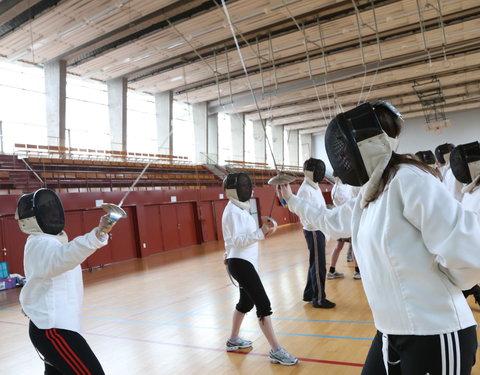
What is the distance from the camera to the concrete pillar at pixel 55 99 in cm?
1159

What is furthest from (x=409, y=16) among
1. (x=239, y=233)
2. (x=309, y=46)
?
(x=239, y=233)

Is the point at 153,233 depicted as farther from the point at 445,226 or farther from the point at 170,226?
the point at 445,226

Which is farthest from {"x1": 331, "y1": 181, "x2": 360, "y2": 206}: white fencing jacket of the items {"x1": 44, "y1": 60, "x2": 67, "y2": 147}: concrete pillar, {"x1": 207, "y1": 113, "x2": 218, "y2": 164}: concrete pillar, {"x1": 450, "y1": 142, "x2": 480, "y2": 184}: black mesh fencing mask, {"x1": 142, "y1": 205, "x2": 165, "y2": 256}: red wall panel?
{"x1": 207, "y1": 113, "x2": 218, "y2": 164}: concrete pillar

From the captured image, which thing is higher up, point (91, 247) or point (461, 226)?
point (461, 226)

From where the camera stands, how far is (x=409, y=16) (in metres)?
10.3

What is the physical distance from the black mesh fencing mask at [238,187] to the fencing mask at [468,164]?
1.63 meters

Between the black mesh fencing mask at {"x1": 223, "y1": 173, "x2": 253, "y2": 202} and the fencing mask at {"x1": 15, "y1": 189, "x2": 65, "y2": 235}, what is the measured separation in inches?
56.8

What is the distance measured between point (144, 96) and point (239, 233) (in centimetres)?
1387

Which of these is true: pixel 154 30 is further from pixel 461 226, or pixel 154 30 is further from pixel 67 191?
pixel 461 226

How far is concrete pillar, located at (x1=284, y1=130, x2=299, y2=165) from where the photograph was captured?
81.4ft

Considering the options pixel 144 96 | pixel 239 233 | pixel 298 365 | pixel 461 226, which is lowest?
pixel 298 365

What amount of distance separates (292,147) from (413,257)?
79.7ft

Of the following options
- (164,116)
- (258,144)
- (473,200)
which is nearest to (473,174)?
(473,200)

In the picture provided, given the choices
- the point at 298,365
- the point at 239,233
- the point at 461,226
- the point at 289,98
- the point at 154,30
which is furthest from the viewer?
the point at 289,98
